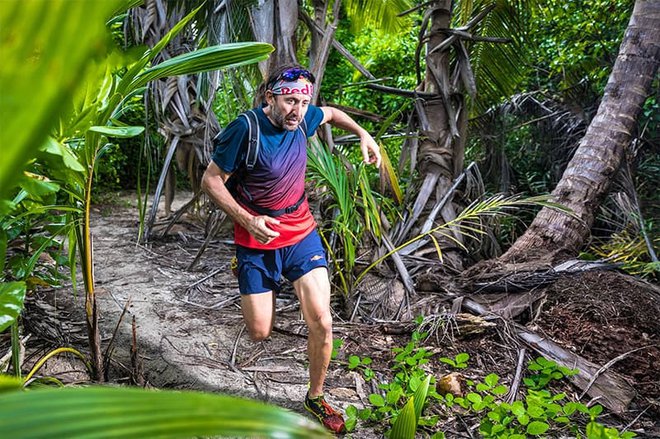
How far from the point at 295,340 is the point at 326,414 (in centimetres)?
120

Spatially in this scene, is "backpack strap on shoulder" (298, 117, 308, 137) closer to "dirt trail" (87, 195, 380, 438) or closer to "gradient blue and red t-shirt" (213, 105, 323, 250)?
"gradient blue and red t-shirt" (213, 105, 323, 250)

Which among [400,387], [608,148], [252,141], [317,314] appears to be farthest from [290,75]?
[608,148]

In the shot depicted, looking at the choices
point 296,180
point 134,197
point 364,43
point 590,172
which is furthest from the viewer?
point 364,43

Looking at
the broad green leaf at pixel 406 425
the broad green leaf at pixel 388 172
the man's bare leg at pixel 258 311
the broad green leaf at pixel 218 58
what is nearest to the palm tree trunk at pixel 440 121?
the broad green leaf at pixel 388 172

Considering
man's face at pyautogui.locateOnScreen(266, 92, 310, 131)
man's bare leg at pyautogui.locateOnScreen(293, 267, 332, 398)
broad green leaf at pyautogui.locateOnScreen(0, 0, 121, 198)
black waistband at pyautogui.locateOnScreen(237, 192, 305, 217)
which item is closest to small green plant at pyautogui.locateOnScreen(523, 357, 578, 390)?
man's bare leg at pyautogui.locateOnScreen(293, 267, 332, 398)

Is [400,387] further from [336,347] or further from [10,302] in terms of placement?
[10,302]

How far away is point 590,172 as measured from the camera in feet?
16.9

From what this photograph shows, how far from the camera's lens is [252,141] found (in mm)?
3051

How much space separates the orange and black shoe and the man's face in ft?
4.65

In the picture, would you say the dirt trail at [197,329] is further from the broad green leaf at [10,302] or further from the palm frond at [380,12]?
the palm frond at [380,12]

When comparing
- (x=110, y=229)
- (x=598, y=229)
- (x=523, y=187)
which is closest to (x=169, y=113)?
(x=110, y=229)

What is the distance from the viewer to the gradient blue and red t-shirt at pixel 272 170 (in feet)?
10.0

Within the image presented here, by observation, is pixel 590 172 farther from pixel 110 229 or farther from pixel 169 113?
pixel 110 229

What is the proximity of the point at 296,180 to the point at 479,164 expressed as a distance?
4.05m
